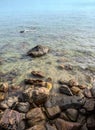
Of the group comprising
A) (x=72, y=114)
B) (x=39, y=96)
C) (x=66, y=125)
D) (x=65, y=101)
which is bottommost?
(x=66, y=125)

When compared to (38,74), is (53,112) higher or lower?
lower

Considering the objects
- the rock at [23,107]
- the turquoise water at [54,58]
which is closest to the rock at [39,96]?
the rock at [23,107]

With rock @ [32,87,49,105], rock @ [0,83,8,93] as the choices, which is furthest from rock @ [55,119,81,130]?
rock @ [0,83,8,93]

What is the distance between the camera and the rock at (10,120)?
1154cm

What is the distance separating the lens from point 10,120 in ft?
38.8

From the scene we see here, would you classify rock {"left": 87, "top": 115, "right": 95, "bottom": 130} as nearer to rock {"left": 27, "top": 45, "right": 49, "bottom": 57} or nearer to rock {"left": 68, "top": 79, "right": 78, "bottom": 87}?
rock {"left": 68, "top": 79, "right": 78, "bottom": 87}

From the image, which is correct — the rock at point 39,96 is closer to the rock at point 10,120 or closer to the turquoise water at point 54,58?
the rock at point 10,120

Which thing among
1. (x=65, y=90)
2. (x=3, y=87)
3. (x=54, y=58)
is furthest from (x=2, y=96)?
(x=54, y=58)

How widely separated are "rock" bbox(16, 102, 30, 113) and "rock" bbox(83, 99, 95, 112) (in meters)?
3.51

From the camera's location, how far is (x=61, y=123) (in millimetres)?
11914

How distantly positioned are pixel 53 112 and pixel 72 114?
113 centimetres

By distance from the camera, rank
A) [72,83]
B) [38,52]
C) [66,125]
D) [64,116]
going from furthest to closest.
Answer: [38,52], [72,83], [64,116], [66,125]

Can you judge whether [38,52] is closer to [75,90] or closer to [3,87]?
[3,87]

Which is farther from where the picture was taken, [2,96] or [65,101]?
[2,96]
